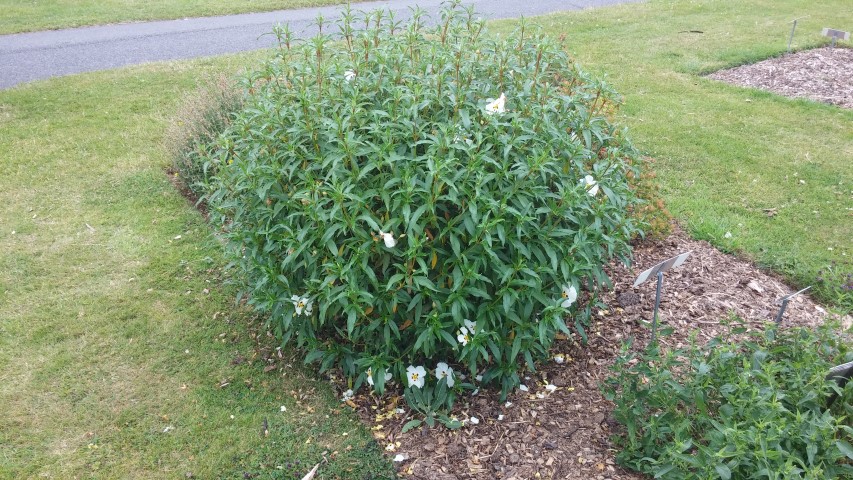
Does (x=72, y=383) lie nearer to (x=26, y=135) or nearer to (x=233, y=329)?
(x=233, y=329)

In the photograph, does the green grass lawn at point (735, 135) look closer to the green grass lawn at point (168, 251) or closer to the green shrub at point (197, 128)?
the green grass lawn at point (168, 251)

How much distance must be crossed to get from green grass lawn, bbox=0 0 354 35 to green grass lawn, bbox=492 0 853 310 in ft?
15.0

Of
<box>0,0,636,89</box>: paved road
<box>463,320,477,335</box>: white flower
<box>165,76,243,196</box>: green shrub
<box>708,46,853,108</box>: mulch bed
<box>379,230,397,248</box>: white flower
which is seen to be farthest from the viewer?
<box>0,0,636,89</box>: paved road

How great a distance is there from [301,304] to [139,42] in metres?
7.68

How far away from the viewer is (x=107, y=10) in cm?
1098

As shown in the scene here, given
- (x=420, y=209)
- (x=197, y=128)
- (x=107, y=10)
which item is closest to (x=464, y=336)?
(x=420, y=209)

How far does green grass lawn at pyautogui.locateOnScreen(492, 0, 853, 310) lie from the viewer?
15.1ft

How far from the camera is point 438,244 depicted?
3012mm

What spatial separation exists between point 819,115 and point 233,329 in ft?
19.6

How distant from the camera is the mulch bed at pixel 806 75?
7230 mm

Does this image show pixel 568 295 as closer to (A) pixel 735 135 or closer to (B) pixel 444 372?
(B) pixel 444 372

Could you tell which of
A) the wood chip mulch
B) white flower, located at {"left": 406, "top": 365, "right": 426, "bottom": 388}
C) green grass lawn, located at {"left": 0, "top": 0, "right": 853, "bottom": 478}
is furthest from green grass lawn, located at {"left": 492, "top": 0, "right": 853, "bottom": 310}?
white flower, located at {"left": 406, "top": 365, "right": 426, "bottom": 388}

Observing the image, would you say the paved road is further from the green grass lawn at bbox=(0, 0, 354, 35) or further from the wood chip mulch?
the wood chip mulch

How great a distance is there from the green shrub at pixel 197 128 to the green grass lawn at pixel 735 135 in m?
3.52
